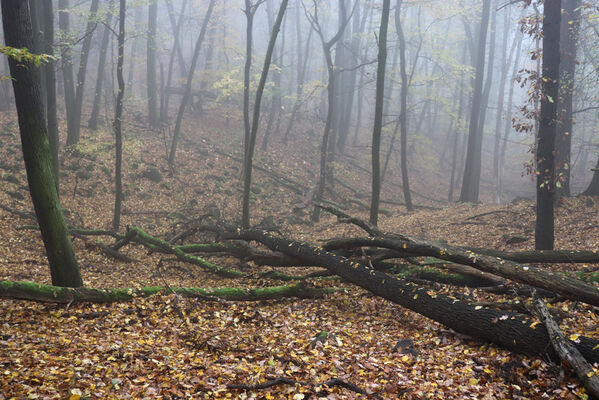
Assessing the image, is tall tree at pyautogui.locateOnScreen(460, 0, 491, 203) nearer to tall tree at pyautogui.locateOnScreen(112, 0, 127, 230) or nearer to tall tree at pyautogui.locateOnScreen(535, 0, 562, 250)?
tall tree at pyautogui.locateOnScreen(535, 0, 562, 250)

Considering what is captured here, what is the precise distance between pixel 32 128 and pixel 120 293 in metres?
3.14

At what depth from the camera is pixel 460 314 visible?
6207mm

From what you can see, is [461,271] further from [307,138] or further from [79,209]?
[307,138]

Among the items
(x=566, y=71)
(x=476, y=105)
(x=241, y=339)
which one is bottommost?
(x=241, y=339)

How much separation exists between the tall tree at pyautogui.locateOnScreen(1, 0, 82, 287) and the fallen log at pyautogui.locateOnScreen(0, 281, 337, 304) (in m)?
0.59

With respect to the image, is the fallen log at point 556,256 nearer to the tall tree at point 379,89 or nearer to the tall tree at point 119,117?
the tall tree at point 379,89

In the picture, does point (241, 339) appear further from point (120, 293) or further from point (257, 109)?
point (257, 109)

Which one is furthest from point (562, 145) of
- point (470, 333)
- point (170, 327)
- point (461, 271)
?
point (170, 327)

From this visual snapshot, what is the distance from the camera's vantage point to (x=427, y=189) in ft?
92.5

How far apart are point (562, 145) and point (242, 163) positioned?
15192 mm

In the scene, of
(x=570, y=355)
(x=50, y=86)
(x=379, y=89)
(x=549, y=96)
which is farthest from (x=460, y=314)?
(x=50, y=86)

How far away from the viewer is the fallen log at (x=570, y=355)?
14.2 feet

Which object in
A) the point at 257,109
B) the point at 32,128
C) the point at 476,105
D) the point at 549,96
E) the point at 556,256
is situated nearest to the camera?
the point at 32,128

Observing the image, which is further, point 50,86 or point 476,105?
point 476,105
